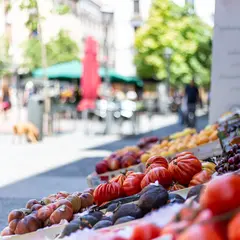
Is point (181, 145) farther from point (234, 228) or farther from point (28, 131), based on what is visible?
point (28, 131)

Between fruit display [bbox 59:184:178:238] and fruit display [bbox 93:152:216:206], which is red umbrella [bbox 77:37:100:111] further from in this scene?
fruit display [bbox 59:184:178:238]

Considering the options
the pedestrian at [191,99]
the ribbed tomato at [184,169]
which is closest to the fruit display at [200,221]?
the ribbed tomato at [184,169]

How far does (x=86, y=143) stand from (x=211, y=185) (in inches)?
574

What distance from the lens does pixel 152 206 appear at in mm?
3316

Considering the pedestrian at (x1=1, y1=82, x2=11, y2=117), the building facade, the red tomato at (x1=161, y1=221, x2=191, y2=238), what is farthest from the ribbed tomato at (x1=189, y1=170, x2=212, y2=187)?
the pedestrian at (x1=1, y1=82, x2=11, y2=117)

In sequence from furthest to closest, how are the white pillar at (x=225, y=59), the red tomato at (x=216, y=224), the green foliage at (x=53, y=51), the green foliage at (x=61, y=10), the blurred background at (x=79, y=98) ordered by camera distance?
the green foliage at (x=53, y=51), the green foliage at (x=61, y=10), the blurred background at (x=79, y=98), the white pillar at (x=225, y=59), the red tomato at (x=216, y=224)

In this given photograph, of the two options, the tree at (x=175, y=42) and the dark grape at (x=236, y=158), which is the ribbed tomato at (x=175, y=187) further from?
the tree at (x=175, y=42)

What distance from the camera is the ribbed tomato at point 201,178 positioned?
3.99 m

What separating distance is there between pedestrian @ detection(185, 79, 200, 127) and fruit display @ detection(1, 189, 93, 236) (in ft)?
60.2

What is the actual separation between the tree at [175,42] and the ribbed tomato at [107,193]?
43942 millimetres

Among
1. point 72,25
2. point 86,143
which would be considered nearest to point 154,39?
point 72,25

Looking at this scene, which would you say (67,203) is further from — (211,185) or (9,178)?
(9,178)

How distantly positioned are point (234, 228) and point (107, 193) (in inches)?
80.2

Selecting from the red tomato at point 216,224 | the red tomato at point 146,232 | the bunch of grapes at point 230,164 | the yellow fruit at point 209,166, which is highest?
the red tomato at point 216,224
